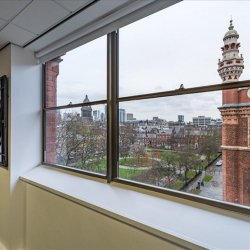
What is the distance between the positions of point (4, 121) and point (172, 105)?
6.76ft

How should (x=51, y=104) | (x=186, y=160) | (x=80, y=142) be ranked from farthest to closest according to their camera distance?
(x=51, y=104), (x=80, y=142), (x=186, y=160)

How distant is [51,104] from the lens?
2334 millimetres

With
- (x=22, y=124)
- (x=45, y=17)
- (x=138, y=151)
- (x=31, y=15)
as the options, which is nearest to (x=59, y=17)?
(x=45, y=17)

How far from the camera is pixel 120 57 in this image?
1648 millimetres

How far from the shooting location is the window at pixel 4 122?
2.04m

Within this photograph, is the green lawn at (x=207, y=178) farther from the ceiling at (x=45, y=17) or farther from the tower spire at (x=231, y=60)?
the ceiling at (x=45, y=17)

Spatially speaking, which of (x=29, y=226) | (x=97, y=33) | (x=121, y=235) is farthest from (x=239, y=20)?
(x=29, y=226)

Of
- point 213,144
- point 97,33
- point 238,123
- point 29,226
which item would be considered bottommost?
point 29,226

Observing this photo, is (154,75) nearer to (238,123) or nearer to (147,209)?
(238,123)

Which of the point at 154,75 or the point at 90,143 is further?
the point at 90,143

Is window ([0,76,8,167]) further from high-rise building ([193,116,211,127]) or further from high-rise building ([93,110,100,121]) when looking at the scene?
high-rise building ([193,116,211,127])

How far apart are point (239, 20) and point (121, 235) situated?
1651 mm

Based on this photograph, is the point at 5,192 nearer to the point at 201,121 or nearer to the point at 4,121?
the point at 4,121

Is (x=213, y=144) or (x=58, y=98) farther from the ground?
(x=58, y=98)
